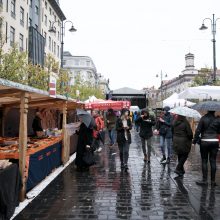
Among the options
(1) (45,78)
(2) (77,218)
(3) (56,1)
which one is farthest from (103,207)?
(3) (56,1)

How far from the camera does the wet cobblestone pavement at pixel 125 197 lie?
19.0 ft

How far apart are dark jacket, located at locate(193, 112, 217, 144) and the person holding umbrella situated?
3051 millimetres

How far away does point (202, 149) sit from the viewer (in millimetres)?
8258

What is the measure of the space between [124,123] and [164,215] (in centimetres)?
484

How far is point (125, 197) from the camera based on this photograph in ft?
22.7

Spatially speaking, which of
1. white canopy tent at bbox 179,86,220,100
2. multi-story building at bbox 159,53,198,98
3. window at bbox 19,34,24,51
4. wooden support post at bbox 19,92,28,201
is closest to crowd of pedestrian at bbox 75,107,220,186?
white canopy tent at bbox 179,86,220,100

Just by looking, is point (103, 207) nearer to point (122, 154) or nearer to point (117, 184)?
point (117, 184)

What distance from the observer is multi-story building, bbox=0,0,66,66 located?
36.7m

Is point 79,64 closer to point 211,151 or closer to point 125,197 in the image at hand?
point 211,151

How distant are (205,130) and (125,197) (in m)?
2.65

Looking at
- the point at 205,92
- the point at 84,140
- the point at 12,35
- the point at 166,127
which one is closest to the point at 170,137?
the point at 166,127

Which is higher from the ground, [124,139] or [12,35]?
[12,35]

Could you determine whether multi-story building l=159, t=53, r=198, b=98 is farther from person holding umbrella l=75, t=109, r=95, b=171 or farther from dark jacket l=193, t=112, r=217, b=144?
dark jacket l=193, t=112, r=217, b=144

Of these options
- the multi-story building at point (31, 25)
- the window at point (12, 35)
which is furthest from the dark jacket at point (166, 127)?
the window at point (12, 35)
